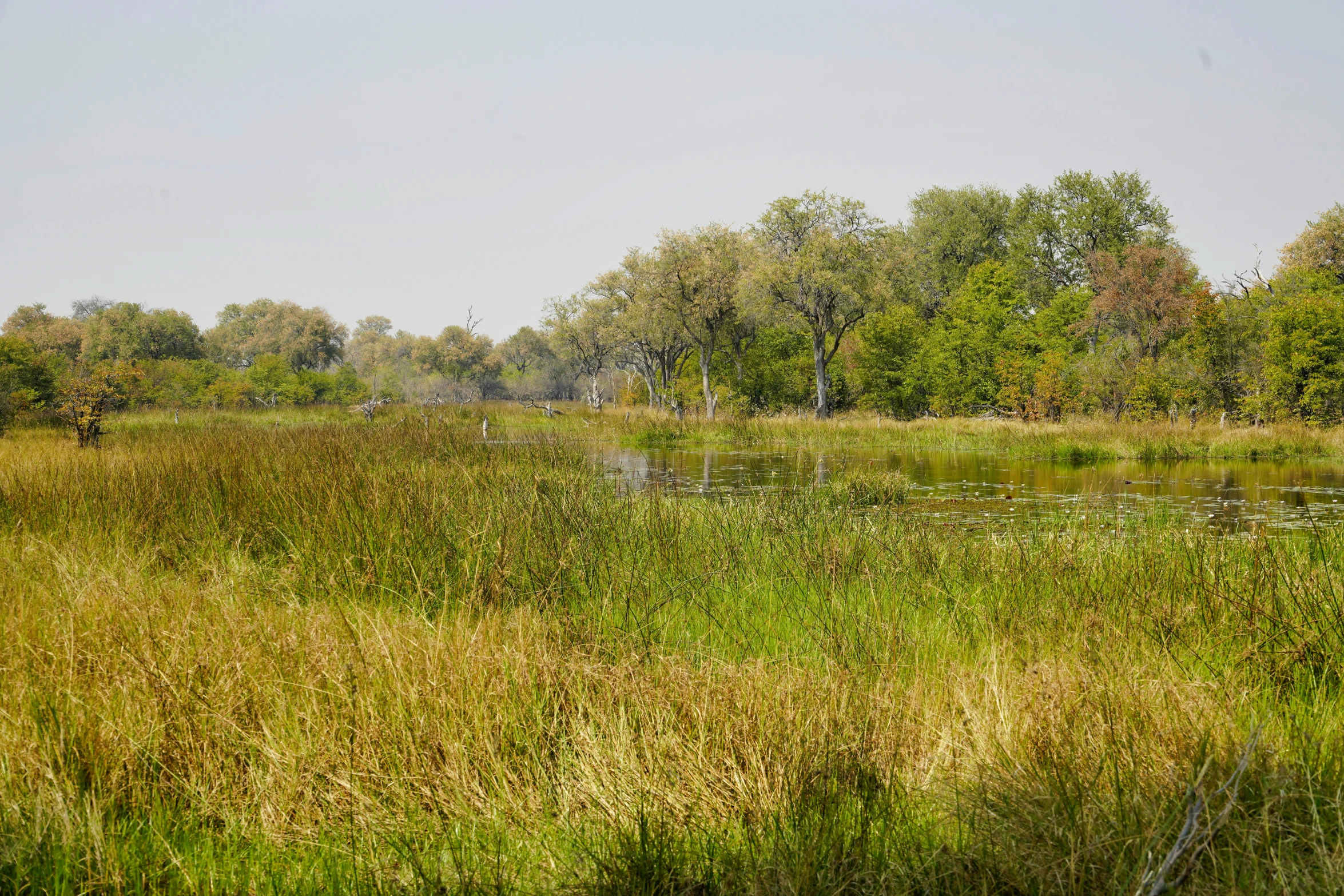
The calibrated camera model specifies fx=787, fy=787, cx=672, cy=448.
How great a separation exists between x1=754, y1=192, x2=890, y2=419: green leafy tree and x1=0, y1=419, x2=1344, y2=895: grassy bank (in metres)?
31.1

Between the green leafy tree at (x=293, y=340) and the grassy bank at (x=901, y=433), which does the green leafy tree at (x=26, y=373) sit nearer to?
the grassy bank at (x=901, y=433)

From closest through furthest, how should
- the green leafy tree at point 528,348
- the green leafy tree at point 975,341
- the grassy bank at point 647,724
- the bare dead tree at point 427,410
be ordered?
the grassy bank at point 647,724 < the bare dead tree at point 427,410 < the green leafy tree at point 975,341 < the green leafy tree at point 528,348

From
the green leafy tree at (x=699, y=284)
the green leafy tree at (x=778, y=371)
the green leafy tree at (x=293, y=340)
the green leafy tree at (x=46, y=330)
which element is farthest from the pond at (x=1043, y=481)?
the green leafy tree at (x=293, y=340)

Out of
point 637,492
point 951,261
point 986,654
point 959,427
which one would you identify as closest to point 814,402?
point 951,261

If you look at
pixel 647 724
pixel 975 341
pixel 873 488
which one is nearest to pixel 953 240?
pixel 975 341

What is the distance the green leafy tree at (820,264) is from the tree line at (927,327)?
0.09 metres

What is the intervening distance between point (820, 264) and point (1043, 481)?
72.3 ft

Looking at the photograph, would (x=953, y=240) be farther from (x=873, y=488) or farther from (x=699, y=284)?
(x=873, y=488)

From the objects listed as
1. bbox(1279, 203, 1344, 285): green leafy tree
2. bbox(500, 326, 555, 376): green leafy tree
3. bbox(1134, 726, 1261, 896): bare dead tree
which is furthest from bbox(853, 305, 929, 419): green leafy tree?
bbox(500, 326, 555, 376): green leafy tree

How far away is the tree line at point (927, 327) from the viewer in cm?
2878

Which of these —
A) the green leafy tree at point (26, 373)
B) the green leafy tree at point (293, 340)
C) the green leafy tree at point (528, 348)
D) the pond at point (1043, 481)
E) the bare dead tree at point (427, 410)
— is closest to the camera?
the pond at point (1043, 481)

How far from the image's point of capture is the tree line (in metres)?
28.8

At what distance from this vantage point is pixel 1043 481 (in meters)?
14.1

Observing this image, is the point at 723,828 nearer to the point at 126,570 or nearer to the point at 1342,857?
the point at 1342,857
